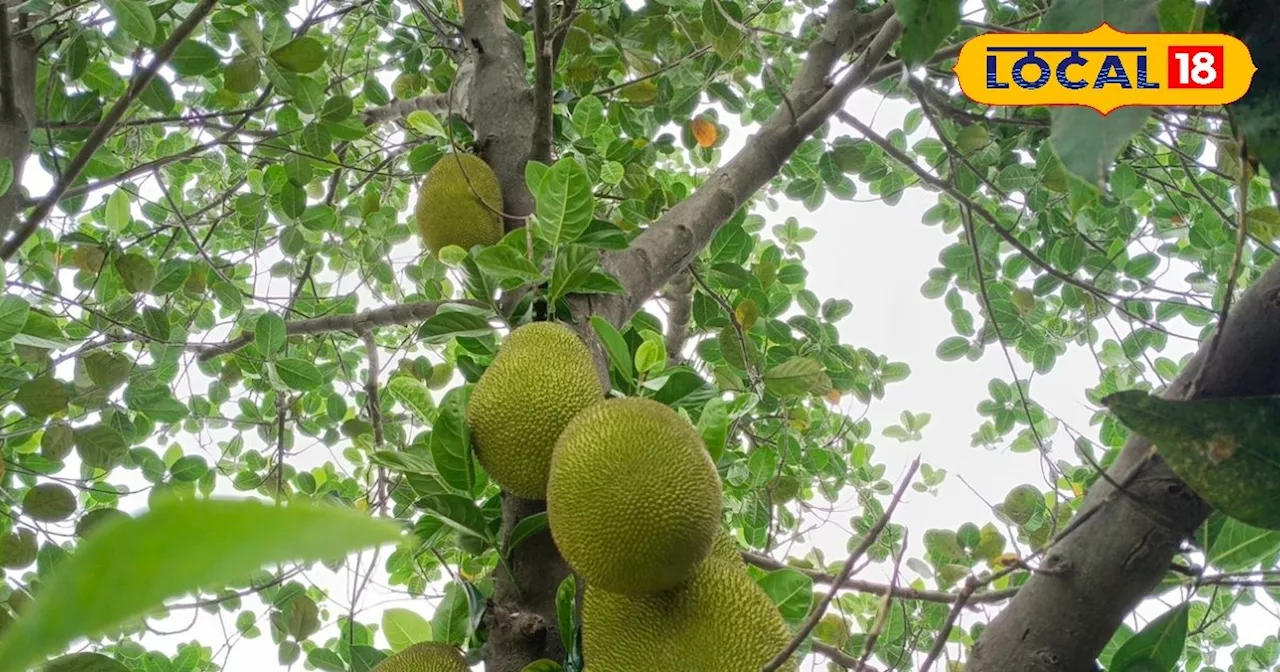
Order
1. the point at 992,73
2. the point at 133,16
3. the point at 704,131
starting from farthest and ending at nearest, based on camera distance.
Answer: the point at 704,131 < the point at 133,16 < the point at 992,73

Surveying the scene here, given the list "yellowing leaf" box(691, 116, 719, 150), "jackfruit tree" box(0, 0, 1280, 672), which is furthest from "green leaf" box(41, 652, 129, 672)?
"yellowing leaf" box(691, 116, 719, 150)

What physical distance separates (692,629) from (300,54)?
3.53 feet

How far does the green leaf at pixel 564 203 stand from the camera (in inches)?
42.2

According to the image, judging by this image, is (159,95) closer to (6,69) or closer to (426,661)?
(6,69)

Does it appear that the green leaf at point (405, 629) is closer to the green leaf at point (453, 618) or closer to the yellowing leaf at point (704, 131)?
the green leaf at point (453, 618)

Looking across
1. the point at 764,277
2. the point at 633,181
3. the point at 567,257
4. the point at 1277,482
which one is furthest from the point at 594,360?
the point at 764,277

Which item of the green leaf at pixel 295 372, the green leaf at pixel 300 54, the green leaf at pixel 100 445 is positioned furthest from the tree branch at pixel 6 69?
the green leaf at pixel 295 372

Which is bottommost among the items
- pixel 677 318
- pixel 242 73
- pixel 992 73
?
pixel 992 73

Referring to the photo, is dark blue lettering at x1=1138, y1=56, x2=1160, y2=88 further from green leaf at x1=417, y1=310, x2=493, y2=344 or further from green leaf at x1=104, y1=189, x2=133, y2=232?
green leaf at x1=104, y1=189, x2=133, y2=232

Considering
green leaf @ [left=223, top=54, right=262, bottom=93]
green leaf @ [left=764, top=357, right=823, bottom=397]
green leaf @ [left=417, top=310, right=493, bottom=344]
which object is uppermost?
green leaf @ [left=223, top=54, right=262, bottom=93]

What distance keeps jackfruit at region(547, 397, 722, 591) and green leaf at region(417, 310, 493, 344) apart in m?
0.36

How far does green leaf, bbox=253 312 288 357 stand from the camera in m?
1.60

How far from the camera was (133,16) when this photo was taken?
1156mm

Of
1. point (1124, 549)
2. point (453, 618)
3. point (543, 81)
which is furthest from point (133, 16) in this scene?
point (1124, 549)
